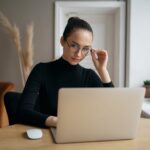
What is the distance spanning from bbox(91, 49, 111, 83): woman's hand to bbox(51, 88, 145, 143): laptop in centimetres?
48

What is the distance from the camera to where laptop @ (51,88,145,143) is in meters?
0.94

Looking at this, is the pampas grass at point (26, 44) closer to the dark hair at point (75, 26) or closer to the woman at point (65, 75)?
the woman at point (65, 75)

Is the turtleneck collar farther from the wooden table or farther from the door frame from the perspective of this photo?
the door frame

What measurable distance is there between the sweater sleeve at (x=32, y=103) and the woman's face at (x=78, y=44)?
0.24 meters

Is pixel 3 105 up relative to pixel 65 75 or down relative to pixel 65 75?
down

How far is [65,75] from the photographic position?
4.95 feet

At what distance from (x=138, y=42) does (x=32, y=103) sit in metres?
2.28

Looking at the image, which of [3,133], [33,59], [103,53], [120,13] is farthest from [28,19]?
[3,133]

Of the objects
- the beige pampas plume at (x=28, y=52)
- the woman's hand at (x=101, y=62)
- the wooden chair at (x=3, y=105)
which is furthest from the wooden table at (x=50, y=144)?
the beige pampas plume at (x=28, y=52)

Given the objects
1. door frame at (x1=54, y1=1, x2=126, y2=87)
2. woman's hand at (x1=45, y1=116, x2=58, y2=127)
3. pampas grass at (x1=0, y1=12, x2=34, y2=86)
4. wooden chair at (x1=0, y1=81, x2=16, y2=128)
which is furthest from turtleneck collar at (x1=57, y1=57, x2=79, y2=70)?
door frame at (x1=54, y1=1, x2=126, y2=87)

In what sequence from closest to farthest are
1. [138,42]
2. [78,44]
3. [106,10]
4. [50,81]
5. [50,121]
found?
[50,121] → [78,44] → [50,81] → [138,42] → [106,10]

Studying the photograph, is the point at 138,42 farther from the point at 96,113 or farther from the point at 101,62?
the point at 96,113

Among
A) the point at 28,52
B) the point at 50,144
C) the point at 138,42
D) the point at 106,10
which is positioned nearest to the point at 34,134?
the point at 50,144

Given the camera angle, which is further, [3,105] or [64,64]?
[3,105]
